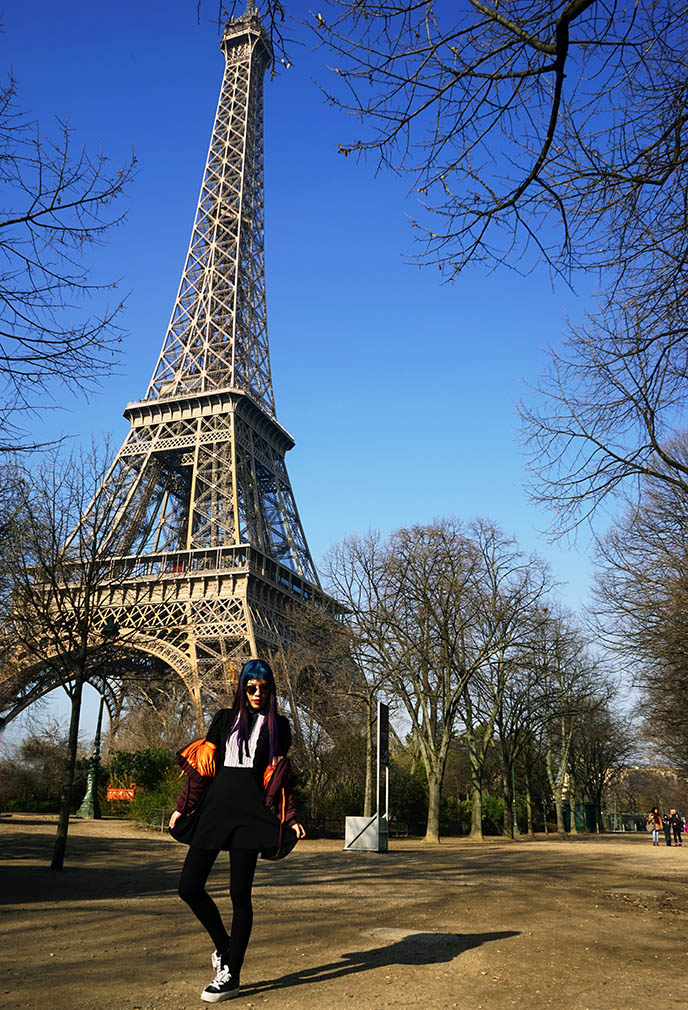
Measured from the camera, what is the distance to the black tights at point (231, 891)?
447cm

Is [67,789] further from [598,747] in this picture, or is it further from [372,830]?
[598,747]

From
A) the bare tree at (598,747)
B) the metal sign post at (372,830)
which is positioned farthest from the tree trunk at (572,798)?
the metal sign post at (372,830)

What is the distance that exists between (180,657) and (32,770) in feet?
26.6

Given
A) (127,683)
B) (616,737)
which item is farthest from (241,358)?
(616,737)

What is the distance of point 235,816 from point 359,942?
2.07 metres

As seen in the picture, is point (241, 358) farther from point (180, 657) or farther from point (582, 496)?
point (582, 496)

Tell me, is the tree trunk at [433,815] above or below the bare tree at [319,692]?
below

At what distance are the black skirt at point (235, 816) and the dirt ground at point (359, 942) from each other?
2.60ft

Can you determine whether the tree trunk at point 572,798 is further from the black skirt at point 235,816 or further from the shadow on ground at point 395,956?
the black skirt at point 235,816

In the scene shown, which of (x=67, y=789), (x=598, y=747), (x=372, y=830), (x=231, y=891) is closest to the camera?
(x=231, y=891)

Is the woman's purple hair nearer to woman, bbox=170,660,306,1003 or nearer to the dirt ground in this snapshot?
woman, bbox=170,660,306,1003

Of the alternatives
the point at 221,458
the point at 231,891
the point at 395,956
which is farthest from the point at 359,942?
the point at 221,458

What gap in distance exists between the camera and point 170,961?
5.20 meters

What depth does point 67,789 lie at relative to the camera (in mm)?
11148
